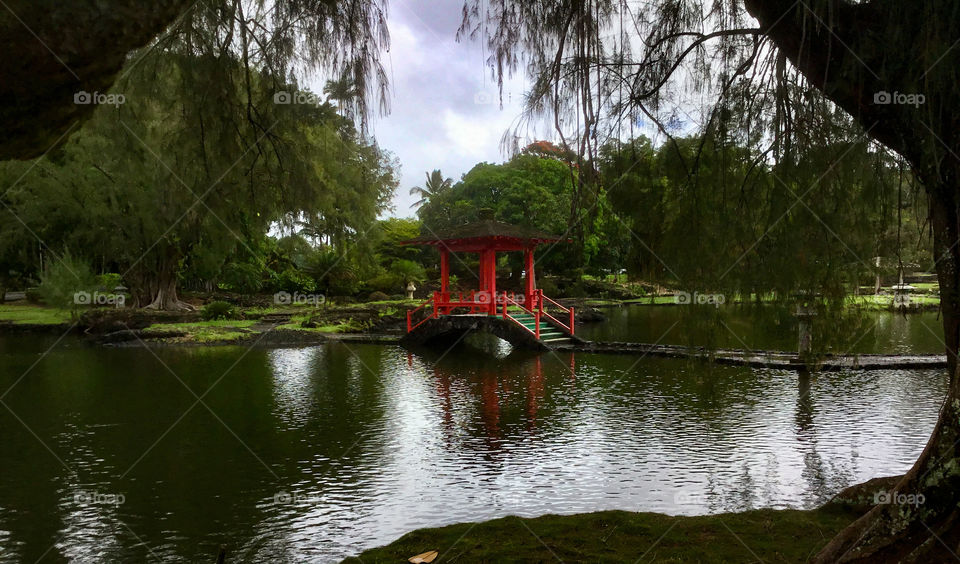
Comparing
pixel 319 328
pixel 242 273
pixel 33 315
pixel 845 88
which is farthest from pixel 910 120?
pixel 33 315

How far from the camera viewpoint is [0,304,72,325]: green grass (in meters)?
23.9

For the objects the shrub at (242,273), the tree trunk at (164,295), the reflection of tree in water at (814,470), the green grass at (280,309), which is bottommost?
the reflection of tree in water at (814,470)

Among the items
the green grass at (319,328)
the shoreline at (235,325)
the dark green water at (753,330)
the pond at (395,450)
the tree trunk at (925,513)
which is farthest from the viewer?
the green grass at (319,328)

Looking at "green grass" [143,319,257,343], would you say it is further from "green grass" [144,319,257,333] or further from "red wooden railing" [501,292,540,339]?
"red wooden railing" [501,292,540,339]

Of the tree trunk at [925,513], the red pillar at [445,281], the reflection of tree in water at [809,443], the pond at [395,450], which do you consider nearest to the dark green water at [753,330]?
the pond at [395,450]

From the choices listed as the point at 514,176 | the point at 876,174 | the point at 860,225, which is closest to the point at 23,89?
the point at 876,174

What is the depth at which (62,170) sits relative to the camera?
78.3ft

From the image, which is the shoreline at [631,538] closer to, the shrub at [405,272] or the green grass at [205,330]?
the green grass at [205,330]

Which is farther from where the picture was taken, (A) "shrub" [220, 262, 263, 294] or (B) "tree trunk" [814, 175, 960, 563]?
(A) "shrub" [220, 262, 263, 294]

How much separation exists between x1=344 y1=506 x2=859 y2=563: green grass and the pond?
4.21 feet

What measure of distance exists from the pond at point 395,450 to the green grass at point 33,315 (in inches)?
469

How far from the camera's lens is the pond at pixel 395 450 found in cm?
544

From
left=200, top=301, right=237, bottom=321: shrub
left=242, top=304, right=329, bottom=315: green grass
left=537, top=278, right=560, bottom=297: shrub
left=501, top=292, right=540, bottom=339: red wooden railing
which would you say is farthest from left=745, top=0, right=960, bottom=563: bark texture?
left=537, top=278, right=560, bottom=297: shrub

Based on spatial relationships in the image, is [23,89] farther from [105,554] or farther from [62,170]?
[62,170]
